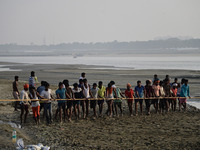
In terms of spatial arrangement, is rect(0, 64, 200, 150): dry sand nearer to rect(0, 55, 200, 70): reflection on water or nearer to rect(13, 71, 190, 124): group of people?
rect(13, 71, 190, 124): group of people

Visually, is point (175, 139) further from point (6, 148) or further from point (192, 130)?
point (6, 148)

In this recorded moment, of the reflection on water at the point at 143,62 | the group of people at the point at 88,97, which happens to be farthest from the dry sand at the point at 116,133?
the reflection on water at the point at 143,62

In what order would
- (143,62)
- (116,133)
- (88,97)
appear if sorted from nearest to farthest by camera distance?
(116,133) < (88,97) < (143,62)

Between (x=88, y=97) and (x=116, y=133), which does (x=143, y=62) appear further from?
(x=116, y=133)

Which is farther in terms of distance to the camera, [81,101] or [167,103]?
[167,103]

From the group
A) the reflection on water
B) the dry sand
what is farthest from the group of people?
the reflection on water

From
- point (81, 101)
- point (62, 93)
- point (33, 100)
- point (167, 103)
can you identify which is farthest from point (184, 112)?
point (33, 100)

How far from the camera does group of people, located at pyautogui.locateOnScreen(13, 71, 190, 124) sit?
46.0 feet

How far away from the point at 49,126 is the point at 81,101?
1978 mm

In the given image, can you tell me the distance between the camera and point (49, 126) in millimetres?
14039

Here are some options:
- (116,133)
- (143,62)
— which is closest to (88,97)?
(116,133)

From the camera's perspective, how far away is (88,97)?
49.8 ft

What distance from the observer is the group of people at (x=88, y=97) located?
14016mm

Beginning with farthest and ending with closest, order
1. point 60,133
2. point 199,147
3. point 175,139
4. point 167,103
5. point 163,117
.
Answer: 1. point 167,103
2. point 163,117
3. point 60,133
4. point 175,139
5. point 199,147
